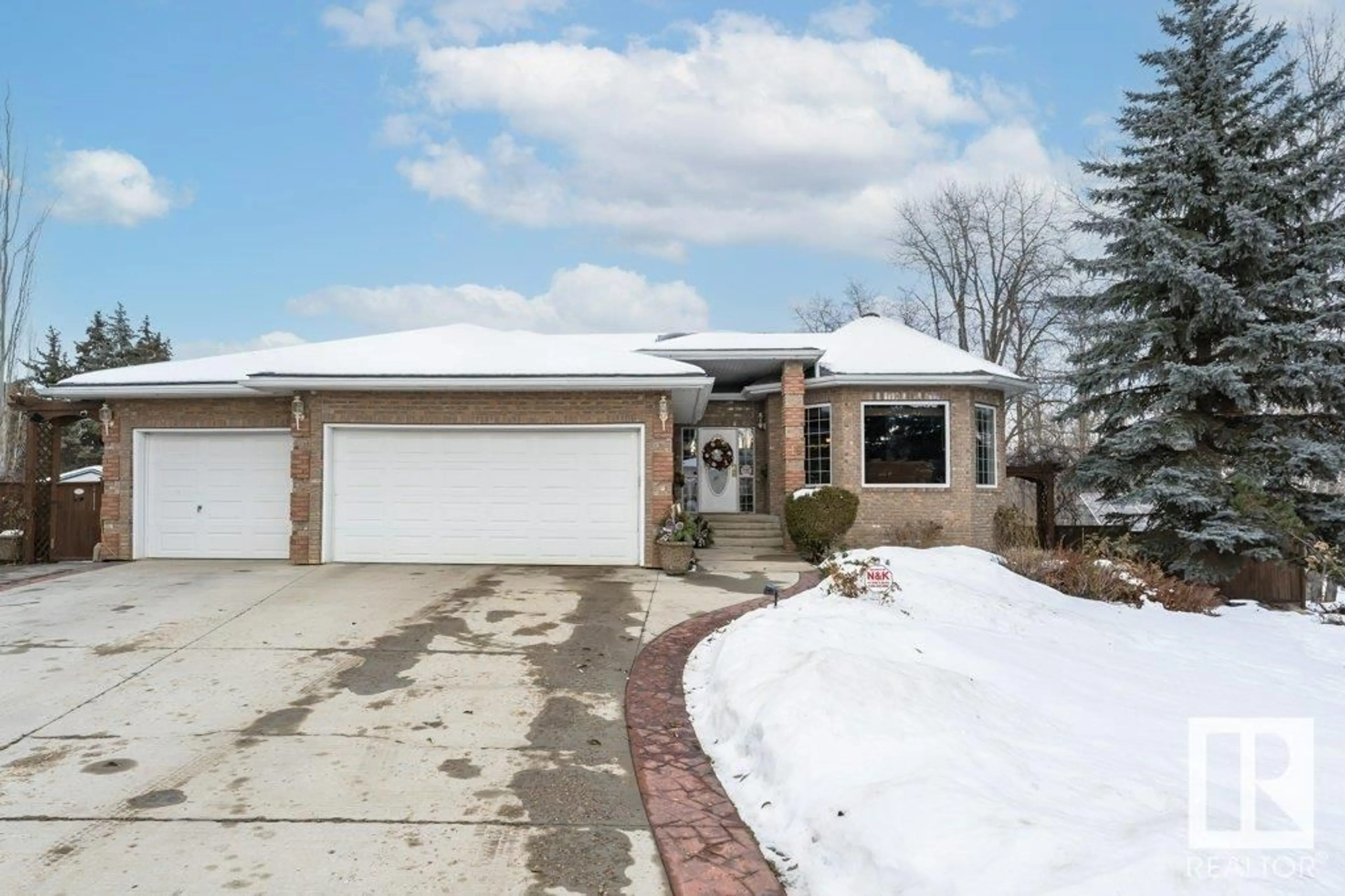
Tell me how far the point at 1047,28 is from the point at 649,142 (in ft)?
29.2

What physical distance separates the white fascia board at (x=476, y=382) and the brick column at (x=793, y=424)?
3.13 m

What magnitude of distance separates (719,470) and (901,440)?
153 inches

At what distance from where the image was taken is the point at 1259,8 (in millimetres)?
11102

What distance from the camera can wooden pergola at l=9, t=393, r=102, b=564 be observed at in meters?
11.1

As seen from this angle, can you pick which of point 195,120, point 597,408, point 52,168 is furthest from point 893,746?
point 52,168

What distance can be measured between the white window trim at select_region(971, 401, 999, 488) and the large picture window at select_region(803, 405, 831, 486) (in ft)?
8.91

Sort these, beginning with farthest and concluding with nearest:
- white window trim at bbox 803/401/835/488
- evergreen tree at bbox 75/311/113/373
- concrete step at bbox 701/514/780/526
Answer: evergreen tree at bbox 75/311/113/373, concrete step at bbox 701/514/780/526, white window trim at bbox 803/401/835/488

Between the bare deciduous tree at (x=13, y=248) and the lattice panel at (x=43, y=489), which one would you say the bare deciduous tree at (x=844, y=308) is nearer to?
the lattice panel at (x=43, y=489)

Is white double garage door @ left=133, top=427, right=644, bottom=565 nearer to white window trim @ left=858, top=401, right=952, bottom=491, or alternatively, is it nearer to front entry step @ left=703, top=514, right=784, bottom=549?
front entry step @ left=703, top=514, right=784, bottom=549

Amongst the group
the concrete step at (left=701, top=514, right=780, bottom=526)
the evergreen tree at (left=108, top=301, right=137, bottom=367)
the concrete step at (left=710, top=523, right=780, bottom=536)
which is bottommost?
the concrete step at (left=710, top=523, right=780, bottom=536)

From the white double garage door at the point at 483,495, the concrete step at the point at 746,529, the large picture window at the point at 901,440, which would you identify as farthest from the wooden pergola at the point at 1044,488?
the white double garage door at the point at 483,495

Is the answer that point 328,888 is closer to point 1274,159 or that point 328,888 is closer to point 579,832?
point 579,832

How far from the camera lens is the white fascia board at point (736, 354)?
12117 mm

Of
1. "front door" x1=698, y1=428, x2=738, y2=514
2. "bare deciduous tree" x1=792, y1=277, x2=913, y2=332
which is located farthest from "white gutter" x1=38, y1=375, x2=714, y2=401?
"bare deciduous tree" x1=792, y1=277, x2=913, y2=332
